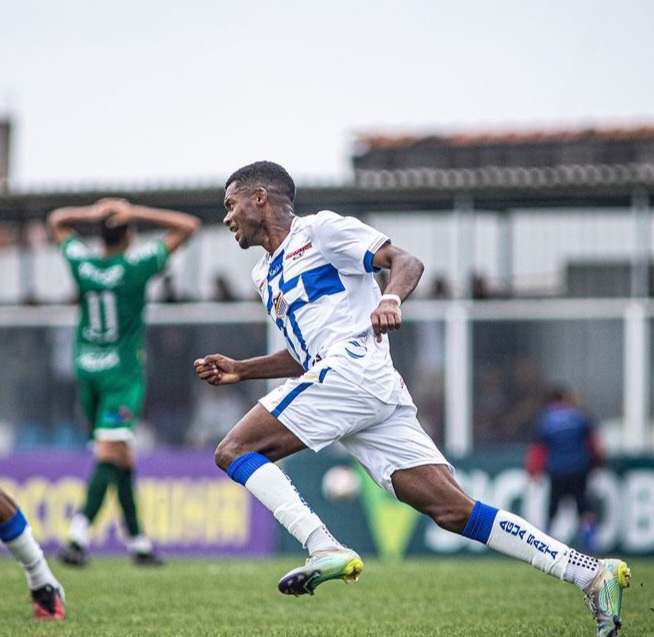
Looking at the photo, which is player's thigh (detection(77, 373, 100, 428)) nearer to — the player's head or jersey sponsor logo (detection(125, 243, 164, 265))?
jersey sponsor logo (detection(125, 243, 164, 265))

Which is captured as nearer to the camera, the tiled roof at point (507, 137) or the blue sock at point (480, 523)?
the blue sock at point (480, 523)

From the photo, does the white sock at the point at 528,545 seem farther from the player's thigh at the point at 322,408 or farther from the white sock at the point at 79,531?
the white sock at the point at 79,531

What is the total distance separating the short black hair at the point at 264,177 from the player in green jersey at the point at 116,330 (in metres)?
4.58

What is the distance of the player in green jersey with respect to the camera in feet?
37.6

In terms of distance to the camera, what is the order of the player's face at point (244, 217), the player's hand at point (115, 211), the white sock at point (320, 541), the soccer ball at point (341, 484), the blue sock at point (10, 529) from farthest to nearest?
the soccer ball at point (341, 484) → the player's hand at point (115, 211) → the blue sock at point (10, 529) → the player's face at point (244, 217) → the white sock at point (320, 541)

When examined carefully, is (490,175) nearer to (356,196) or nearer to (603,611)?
(356,196)

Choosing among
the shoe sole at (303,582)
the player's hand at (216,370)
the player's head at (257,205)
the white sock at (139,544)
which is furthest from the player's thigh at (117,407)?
the shoe sole at (303,582)

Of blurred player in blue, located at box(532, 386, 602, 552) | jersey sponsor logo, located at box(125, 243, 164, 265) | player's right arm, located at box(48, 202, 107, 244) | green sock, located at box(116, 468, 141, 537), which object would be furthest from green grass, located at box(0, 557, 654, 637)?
blurred player in blue, located at box(532, 386, 602, 552)

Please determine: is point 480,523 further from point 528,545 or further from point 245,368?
point 245,368

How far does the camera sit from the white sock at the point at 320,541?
610 cm

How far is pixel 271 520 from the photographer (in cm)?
1495

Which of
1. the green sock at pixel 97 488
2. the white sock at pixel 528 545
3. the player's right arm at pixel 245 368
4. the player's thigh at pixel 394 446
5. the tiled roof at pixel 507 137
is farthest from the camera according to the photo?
the tiled roof at pixel 507 137

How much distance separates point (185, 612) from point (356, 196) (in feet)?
33.8

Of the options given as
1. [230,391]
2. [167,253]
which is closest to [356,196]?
[230,391]
